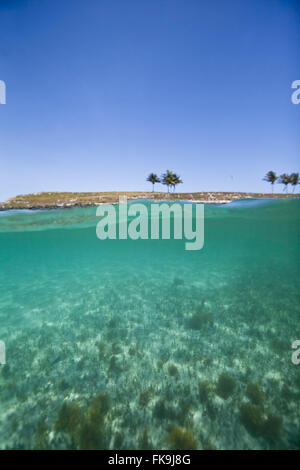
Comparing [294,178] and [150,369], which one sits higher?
[294,178]

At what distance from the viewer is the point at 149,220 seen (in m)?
33.9

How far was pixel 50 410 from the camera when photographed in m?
4.95

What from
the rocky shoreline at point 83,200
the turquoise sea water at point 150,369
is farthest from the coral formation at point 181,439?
the rocky shoreline at point 83,200

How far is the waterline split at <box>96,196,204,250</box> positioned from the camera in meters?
26.6

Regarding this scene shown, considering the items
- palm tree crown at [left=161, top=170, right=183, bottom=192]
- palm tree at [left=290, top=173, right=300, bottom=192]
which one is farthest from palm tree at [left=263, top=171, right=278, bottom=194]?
palm tree crown at [left=161, top=170, right=183, bottom=192]

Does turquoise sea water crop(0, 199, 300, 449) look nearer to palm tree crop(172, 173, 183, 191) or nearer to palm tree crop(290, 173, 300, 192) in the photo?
palm tree crop(172, 173, 183, 191)

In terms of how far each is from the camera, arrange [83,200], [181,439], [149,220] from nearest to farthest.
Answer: [181,439], [83,200], [149,220]

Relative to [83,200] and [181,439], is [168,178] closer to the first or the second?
[83,200]

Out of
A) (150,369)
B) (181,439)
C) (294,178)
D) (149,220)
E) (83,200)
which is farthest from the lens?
(294,178)

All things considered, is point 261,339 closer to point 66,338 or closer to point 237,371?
point 237,371

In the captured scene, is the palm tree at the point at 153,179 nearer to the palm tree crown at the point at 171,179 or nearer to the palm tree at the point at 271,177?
the palm tree crown at the point at 171,179

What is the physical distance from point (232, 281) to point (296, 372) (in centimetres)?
1047

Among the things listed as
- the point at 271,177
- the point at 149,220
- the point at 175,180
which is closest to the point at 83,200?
the point at 149,220

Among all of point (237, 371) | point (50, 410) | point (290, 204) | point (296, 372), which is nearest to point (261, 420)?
point (237, 371)
